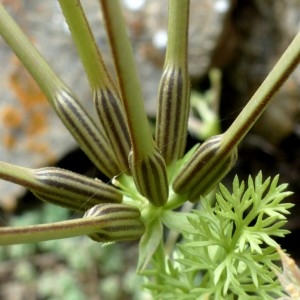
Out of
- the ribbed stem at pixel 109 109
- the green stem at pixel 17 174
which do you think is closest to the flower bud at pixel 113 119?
the ribbed stem at pixel 109 109

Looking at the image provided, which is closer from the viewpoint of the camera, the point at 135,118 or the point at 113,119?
the point at 135,118

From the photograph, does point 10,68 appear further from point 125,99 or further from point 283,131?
point 125,99

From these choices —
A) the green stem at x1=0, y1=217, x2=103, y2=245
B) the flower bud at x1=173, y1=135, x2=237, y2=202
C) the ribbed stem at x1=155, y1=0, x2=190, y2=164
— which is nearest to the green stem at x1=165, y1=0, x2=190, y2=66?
the ribbed stem at x1=155, y1=0, x2=190, y2=164

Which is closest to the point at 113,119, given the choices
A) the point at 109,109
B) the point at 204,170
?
the point at 109,109

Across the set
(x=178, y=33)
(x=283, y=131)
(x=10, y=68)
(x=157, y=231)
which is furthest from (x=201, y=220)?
(x=10, y=68)

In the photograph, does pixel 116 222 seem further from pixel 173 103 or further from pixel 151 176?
pixel 173 103

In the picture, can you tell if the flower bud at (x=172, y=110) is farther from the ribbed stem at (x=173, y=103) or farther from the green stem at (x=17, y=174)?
the green stem at (x=17, y=174)
